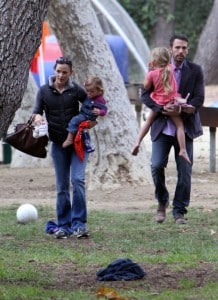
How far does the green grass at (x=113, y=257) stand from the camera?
22.8 feet

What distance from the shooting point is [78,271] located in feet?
25.5

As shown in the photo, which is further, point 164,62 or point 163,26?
point 163,26

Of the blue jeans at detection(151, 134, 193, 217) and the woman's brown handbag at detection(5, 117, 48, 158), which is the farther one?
the blue jeans at detection(151, 134, 193, 217)

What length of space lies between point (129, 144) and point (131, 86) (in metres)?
10.5

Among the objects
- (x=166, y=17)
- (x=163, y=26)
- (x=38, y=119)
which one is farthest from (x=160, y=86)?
(x=163, y=26)

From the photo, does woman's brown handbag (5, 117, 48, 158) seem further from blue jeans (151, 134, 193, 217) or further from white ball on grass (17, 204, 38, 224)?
white ball on grass (17, 204, 38, 224)

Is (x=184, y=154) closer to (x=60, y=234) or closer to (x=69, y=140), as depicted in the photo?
(x=69, y=140)

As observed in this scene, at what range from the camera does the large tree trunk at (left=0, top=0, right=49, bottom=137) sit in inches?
251

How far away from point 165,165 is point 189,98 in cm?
70

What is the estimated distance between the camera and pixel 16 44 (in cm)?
644

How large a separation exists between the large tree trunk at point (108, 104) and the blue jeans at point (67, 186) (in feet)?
13.6

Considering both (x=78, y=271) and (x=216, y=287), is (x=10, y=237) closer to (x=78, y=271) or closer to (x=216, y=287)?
(x=78, y=271)

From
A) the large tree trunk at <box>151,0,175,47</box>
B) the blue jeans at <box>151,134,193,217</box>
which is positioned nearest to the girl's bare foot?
the blue jeans at <box>151,134,193,217</box>

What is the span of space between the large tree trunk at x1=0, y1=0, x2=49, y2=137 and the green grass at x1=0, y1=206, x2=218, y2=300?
132cm
